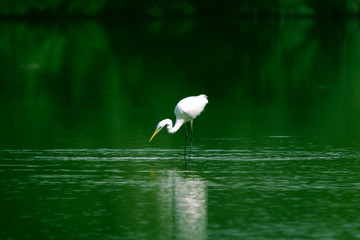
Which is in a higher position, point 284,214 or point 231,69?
point 231,69

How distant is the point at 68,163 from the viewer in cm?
1271

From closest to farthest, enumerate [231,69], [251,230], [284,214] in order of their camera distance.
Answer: [251,230] < [284,214] < [231,69]

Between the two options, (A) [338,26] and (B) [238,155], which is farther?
(A) [338,26]

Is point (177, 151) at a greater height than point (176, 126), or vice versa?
point (176, 126)

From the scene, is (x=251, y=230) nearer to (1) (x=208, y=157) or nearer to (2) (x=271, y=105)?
(1) (x=208, y=157)

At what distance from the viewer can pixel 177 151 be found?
548 inches

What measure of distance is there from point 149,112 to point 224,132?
10.9 feet

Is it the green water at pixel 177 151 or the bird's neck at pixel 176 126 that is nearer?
the green water at pixel 177 151

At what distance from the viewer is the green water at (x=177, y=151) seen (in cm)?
938

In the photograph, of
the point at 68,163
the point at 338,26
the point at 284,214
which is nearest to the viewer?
the point at 284,214

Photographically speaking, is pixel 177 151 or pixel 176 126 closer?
pixel 176 126

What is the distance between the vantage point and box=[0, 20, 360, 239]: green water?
9375 mm

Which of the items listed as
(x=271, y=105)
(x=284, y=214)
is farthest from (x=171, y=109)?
(x=284, y=214)

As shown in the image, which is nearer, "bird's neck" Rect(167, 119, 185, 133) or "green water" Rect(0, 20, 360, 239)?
"green water" Rect(0, 20, 360, 239)
